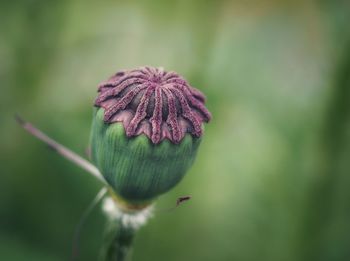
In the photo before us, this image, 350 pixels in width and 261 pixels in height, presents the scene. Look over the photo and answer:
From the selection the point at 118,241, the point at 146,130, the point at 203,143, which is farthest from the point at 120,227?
the point at 203,143

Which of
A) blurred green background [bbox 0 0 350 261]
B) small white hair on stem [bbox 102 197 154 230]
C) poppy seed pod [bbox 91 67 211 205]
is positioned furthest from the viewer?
blurred green background [bbox 0 0 350 261]

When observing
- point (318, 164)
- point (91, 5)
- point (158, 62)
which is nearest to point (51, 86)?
point (158, 62)

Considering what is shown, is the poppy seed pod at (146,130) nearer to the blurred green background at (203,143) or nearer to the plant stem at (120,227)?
the plant stem at (120,227)

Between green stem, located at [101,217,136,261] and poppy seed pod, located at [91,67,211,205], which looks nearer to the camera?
poppy seed pod, located at [91,67,211,205]

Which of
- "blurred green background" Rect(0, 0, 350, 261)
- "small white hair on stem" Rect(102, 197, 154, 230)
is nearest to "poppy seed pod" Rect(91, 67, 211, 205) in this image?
"small white hair on stem" Rect(102, 197, 154, 230)

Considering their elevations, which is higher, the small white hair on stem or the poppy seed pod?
the poppy seed pod

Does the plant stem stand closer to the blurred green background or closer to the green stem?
the green stem
